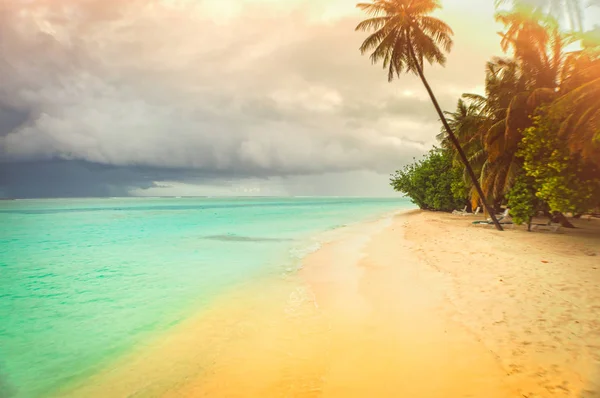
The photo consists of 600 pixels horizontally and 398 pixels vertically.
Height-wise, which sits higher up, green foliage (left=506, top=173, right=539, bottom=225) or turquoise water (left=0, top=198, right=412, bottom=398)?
green foliage (left=506, top=173, right=539, bottom=225)

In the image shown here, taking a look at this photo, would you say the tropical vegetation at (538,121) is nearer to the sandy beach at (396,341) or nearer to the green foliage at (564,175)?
the green foliage at (564,175)

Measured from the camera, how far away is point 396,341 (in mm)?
5406

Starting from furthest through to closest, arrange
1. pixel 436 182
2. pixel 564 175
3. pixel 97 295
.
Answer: pixel 436 182, pixel 564 175, pixel 97 295

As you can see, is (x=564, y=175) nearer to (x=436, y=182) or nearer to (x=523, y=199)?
(x=523, y=199)

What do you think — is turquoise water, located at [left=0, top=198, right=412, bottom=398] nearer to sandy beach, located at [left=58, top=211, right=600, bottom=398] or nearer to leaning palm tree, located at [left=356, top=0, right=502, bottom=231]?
sandy beach, located at [left=58, top=211, right=600, bottom=398]

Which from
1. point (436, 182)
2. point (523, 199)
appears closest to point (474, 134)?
A: point (523, 199)

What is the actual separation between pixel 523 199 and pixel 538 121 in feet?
15.6

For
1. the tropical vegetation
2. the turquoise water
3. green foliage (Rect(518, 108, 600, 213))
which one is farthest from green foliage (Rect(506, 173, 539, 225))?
the turquoise water

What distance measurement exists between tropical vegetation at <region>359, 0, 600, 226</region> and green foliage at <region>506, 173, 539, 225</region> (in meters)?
0.05

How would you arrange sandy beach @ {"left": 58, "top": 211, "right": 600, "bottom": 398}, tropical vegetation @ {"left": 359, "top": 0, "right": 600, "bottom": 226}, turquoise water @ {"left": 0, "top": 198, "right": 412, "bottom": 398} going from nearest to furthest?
sandy beach @ {"left": 58, "top": 211, "right": 600, "bottom": 398} < turquoise water @ {"left": 0, "top": 198, "right": 412, "bottom": 398} < tropical vegetation @ {"left": 359, "top": 0, "right": 600, "bottom": 226}

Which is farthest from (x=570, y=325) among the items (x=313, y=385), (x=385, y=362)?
(x=313, y=385)

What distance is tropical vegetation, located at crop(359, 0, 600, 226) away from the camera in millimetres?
11648

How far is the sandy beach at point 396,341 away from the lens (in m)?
4.16

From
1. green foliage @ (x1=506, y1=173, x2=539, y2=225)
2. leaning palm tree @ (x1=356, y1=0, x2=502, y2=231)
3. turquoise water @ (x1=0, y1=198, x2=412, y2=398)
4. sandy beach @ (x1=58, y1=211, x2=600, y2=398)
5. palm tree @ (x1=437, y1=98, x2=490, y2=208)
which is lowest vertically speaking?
turquoise water @ (x1=0, y1=198, x2=412, y2=398)
